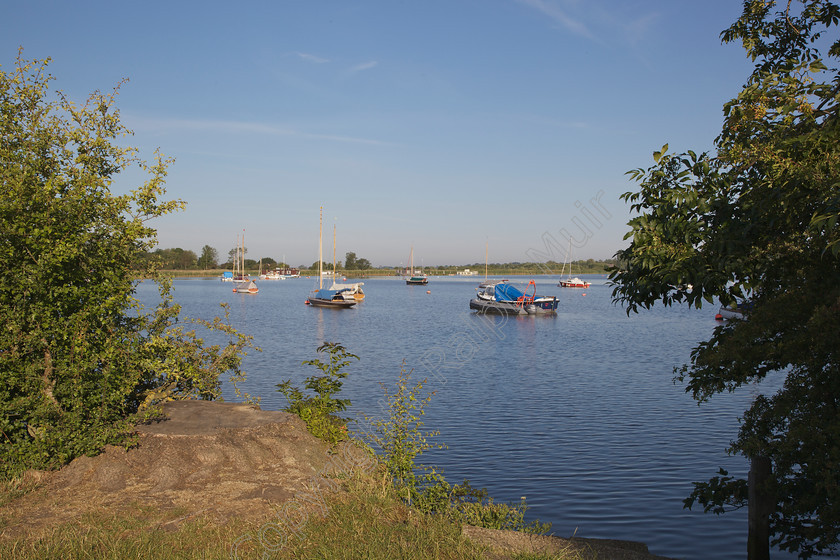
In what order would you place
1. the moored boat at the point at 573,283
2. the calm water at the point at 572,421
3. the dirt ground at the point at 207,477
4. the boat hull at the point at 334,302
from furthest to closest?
the moored boat at the point at 573,283
the boat hull at the point at 334,302
the calm water at the point at 572,421
the dirt ground at the point at 207,477

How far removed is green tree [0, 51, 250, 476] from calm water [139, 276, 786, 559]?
22.2 feet

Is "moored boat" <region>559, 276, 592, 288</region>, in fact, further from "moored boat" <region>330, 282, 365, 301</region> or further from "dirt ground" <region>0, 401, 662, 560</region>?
"dirt ground" <region>0, 401, 662, 560</region>

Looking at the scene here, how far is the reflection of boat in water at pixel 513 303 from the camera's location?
60156 mm

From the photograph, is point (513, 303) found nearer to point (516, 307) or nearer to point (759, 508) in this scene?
point (516, 307)

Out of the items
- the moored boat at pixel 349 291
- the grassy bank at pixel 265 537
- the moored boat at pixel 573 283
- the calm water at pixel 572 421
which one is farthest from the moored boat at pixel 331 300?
the moored boat at pixel 573 283

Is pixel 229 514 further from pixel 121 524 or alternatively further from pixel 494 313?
pixel 494 313

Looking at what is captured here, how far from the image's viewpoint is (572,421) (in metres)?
17.6

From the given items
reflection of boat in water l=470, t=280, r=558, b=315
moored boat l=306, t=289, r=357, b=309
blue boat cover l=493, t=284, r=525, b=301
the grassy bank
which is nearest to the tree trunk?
the grassy bank

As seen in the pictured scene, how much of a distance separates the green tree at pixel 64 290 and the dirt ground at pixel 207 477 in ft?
1.24

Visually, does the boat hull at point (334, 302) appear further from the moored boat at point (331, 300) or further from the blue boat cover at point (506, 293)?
the blue boat cover at point (506, 293)

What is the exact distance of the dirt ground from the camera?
684 cm

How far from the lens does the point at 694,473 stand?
42.6 feet

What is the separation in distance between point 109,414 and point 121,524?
184 centimetres

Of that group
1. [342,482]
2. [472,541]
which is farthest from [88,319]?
[472,541]
